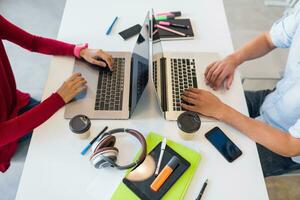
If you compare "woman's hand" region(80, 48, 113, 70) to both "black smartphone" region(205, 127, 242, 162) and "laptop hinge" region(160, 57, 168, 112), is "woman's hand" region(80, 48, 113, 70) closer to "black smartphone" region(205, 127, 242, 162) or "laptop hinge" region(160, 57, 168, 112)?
"laptop hinge" region(160, 57, 168, 112)

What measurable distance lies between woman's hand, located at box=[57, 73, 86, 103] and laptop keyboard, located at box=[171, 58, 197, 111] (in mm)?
336

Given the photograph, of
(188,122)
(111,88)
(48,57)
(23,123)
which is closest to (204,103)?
(188,122)

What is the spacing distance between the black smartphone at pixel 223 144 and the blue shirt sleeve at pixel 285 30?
48cm

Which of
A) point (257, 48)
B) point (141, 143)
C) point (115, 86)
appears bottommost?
point (257, 48)

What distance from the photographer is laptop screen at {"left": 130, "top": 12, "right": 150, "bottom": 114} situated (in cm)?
100

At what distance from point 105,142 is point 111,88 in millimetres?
241

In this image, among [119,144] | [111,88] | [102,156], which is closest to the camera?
[102,156]

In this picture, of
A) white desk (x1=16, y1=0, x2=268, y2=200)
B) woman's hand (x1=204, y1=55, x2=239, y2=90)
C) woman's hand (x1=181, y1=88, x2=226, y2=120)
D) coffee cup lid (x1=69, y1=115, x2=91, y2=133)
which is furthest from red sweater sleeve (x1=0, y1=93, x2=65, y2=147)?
woman's hand (x1=204, y1=55, x2=239, y2=90)

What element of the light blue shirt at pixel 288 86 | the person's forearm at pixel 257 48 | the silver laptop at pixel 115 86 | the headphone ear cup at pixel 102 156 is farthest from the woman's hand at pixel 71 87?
the light blue shirt at pixel 288 86

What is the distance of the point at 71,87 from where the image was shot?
101 cm

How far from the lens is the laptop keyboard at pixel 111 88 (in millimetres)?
1003

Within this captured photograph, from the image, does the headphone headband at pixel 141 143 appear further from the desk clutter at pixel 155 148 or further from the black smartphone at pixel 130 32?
the black smartphone at pixel 130 32

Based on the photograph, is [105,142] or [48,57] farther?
[48,57]

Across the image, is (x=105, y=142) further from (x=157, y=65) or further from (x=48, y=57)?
(x=48, y=57)
